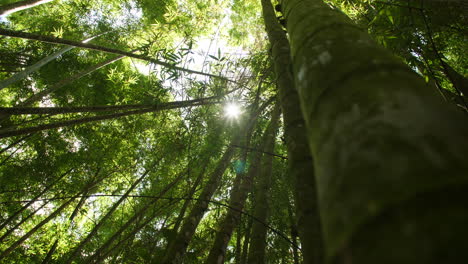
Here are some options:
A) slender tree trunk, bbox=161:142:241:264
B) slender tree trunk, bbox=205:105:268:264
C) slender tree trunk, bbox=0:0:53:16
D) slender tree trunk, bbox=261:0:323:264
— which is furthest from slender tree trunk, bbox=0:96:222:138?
slender tree trunk, bbox=0:0:53:16

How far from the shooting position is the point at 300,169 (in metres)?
0.95

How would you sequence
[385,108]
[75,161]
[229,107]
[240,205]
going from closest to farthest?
[385,108]
[240,205]
[229,107]
[75,161]

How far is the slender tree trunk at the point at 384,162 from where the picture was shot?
26 centimetres

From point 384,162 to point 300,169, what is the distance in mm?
640

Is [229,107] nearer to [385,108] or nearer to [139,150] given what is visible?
[385,108]

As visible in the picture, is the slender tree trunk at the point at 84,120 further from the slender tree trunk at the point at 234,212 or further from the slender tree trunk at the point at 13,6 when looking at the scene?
the slender tree trunk at the point at 13,6

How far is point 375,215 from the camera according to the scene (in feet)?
0.92

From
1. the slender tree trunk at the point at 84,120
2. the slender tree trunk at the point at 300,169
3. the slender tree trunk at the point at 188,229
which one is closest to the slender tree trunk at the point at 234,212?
the slender tree trunk at the point at 188,229

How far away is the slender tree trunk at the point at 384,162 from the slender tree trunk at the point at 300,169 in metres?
0.43

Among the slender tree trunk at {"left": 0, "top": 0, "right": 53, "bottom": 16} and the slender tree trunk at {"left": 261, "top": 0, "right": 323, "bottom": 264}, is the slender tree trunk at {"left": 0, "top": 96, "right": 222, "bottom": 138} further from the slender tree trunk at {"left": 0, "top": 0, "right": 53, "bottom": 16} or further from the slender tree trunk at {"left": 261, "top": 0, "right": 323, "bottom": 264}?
the slender tree trunk at {"left": 0, "top": 0, "right": 53, "bottom": 16}

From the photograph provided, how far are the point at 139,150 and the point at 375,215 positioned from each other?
7173 millimetres

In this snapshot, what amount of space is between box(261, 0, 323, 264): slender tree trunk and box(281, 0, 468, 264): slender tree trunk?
1.42 feet

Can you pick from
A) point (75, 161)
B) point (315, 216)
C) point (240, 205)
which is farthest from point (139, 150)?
point (315, 216)

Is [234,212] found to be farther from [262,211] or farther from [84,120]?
[84,120]
